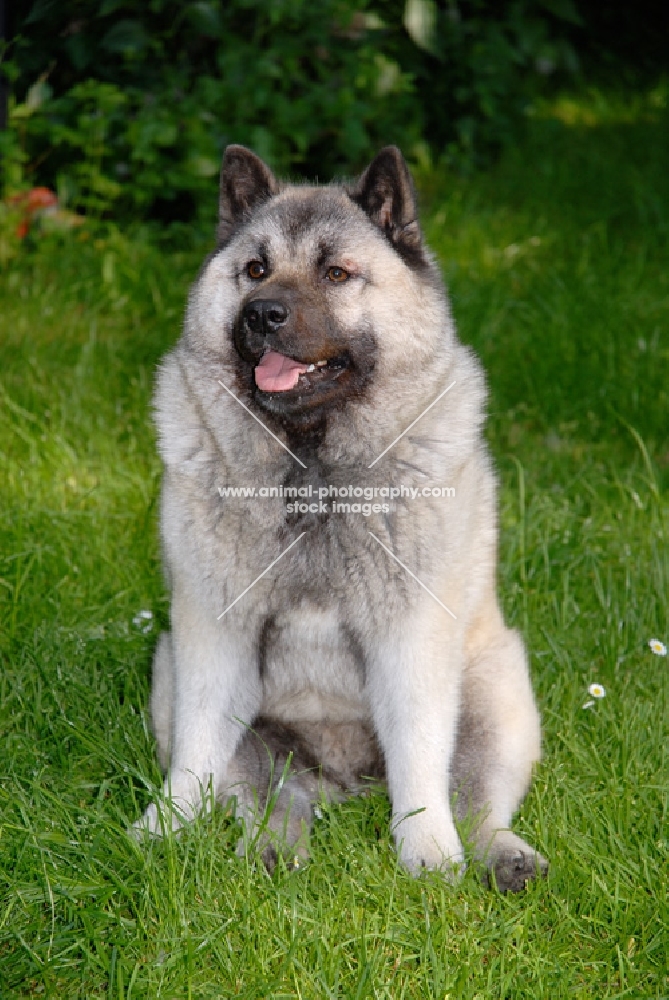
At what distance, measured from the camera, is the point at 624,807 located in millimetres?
2527

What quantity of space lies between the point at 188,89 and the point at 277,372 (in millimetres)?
3544

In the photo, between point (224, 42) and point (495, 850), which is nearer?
point (495, 850)

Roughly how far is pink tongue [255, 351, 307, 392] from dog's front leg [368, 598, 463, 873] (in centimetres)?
57

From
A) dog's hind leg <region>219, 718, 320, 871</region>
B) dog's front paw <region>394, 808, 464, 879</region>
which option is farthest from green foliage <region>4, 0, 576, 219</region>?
dog's front paw <region>394, 808, 464, 879</region>

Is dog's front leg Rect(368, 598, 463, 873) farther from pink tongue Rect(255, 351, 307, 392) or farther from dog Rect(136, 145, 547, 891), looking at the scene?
pink tongue Rect(255, 351, 307, 392)

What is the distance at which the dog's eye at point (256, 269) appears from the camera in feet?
8.47

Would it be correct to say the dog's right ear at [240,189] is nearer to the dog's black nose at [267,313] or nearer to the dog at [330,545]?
the dog at [330,545]

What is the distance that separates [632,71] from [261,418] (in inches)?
281

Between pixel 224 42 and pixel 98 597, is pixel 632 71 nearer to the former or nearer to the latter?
pixel 224 42

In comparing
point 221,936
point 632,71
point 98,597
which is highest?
point 632,71

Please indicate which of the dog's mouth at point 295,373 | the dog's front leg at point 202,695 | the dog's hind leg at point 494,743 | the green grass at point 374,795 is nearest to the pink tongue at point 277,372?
the dog's mouth at point 295,373

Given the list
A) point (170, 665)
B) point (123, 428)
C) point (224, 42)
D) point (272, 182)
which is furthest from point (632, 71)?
point (170, 665)

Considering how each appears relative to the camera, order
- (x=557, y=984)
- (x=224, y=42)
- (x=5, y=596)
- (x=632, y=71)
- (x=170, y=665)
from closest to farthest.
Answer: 1. (x=557, y=984)
2. (x=170, y=665)
3. (x=5, y=596)
4. (x=224, y=42)
5. (x=632, y=71)

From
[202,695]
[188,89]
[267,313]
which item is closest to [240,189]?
[267,313]
